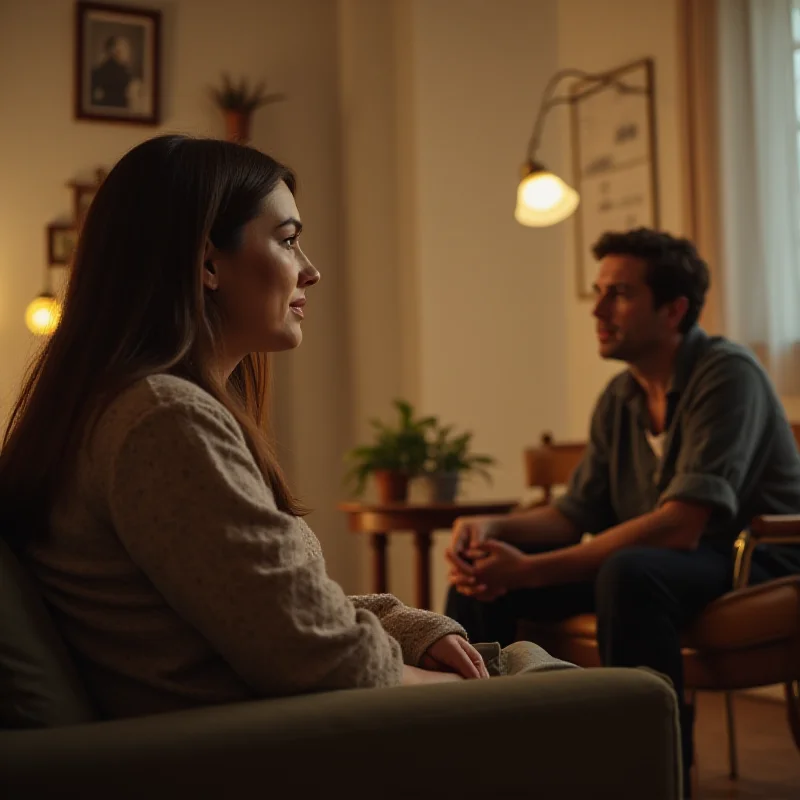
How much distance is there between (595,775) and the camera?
100 centimetres

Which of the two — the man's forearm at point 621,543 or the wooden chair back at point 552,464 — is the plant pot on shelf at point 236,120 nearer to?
the wooden chair back at point 552,464

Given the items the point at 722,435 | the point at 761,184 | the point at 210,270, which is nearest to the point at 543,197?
the point at 761,184

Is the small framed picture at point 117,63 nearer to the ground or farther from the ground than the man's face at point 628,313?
farther from the ground

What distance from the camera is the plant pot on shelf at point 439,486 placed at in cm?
390

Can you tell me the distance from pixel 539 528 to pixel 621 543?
33 centimetres

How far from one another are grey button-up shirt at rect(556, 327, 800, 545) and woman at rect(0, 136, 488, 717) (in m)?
1.34

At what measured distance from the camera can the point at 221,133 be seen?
5.49 metres

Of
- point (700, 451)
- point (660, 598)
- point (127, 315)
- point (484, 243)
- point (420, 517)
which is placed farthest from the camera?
point (484, 243)

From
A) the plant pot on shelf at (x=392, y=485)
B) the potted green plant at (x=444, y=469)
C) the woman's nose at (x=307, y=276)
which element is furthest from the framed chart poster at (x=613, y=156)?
the woman's nose at (x=307, y=276)

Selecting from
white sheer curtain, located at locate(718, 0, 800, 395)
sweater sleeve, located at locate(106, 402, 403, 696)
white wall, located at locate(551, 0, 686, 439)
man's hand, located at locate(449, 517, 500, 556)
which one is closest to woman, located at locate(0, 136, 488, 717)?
sweater sleeve, located at locate(106, 402, 403, 696)

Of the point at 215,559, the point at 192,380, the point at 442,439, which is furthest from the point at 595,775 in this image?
the point at 442,439

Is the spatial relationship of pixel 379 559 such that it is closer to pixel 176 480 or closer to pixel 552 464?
pixel 552 464

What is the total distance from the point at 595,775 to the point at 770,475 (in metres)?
1.80

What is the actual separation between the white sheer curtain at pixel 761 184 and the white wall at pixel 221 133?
2381 mm
